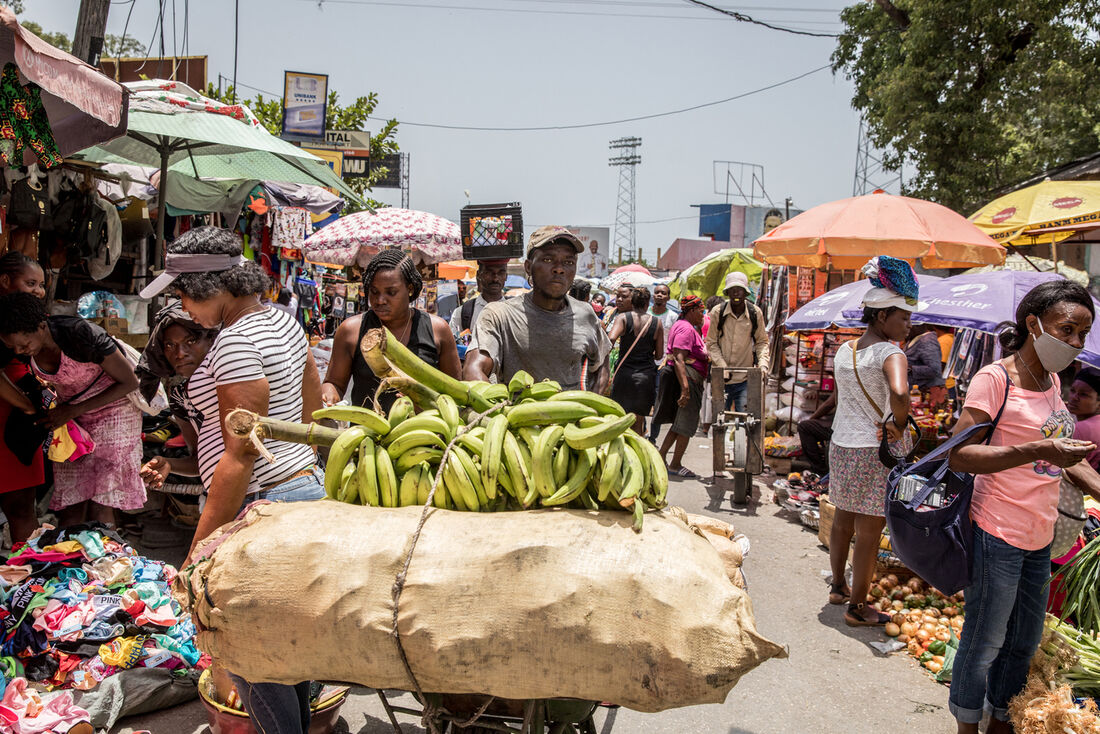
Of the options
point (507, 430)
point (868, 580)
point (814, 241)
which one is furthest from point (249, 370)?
point (814, 241)

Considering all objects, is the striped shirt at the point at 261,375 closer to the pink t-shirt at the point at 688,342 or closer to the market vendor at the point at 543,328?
the market vendor at the point at 543,328

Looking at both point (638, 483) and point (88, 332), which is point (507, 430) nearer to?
point (638, 483)

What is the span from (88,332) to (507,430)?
11.7 feet

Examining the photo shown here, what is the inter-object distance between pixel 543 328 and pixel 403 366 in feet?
4.68

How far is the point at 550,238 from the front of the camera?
11.1 feet

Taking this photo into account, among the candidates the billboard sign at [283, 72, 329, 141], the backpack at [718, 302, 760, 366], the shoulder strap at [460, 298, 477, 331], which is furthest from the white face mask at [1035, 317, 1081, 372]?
the billboard sign at [283, 72, 329, 141]

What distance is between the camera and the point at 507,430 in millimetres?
2018

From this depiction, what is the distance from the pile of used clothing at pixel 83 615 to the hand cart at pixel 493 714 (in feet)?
6.75

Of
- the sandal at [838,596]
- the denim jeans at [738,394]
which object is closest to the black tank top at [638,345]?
the denim jeans at [738,394]

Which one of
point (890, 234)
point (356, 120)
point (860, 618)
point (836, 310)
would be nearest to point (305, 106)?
point (356, 120)

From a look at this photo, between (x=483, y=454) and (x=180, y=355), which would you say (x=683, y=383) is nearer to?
(x=180, y=355)

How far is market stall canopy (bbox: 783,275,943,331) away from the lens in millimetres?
6852

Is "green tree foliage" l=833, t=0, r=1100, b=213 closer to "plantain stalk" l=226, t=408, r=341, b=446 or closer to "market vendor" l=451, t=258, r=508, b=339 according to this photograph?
"market vendor" l=451, t=258, r=508, b=339

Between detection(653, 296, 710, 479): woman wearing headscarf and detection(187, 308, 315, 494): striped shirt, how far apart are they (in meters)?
5.62
